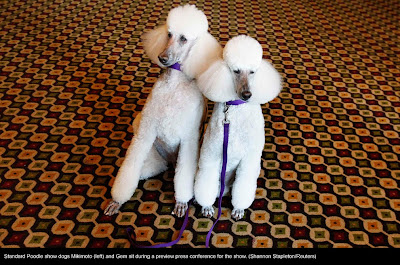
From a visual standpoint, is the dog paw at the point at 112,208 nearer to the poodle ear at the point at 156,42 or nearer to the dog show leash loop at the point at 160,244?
the dog show leash loop at the point at 160,244

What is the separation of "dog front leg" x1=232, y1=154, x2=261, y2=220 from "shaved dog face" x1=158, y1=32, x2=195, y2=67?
0.51 meters

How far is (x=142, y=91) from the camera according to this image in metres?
2.99

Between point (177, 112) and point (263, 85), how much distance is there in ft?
1.29

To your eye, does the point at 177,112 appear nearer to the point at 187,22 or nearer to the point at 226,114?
the point at 226,114

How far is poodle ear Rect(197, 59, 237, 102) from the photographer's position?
161 centimetres

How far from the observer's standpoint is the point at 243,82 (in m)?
1.60

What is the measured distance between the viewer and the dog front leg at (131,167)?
192 cm

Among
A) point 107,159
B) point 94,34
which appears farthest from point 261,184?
point 94,34

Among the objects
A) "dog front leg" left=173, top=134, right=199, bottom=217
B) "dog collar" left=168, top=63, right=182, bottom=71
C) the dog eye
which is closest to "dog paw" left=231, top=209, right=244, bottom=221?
"dog front leg" left=173, top=134, right=199, bottom=217

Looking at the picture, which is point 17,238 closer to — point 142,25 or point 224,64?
point 224,64

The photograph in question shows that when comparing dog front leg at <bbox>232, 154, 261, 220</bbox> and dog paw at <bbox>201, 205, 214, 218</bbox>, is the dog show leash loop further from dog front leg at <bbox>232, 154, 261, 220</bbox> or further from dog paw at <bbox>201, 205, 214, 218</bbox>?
dog front leg at <bbox>232, 154, 261, 220</bbox>

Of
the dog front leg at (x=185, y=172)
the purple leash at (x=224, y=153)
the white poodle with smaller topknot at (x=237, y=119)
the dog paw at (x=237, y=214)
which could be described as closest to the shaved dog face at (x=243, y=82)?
the white poodle with smaller topknot at (x=237, y=119)

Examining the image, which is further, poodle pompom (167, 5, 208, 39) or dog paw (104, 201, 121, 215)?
dog paw (104, 201, 121, 215)

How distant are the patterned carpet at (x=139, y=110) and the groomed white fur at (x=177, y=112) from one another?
18cm
